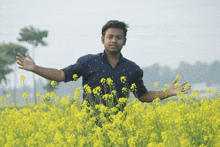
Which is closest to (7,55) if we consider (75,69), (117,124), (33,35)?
(33,35)

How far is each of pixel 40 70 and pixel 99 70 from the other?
0.82m

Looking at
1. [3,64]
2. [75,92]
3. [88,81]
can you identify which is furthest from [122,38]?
[3,64]

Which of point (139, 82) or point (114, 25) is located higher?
point (114, 25)

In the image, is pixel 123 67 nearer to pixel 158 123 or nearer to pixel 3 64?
pixel 158 123

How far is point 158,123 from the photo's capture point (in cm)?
339

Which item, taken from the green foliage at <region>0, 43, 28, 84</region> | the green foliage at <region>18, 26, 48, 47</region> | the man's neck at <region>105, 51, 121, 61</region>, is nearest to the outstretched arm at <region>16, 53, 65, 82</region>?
the man's neck at <region>105, 51, 121, 61</region>

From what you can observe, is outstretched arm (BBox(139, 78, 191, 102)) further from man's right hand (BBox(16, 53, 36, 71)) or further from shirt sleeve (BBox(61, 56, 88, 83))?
man's right hand (BBox(16, 53, 36, 71))

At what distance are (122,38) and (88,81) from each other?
0.80 metres

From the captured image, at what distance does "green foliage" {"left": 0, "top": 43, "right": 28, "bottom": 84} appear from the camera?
87.7 ft

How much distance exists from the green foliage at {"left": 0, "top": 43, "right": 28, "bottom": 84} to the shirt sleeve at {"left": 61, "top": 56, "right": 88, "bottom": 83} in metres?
24.8

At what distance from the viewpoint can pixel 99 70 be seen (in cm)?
359

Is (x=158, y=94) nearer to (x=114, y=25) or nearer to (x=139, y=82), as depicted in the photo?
(x=139, y=82)

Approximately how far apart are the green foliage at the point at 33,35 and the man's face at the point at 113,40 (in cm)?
2860

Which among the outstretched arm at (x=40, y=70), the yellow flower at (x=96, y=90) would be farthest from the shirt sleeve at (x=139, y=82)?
the outstretched arm at (x=40, y=70)
